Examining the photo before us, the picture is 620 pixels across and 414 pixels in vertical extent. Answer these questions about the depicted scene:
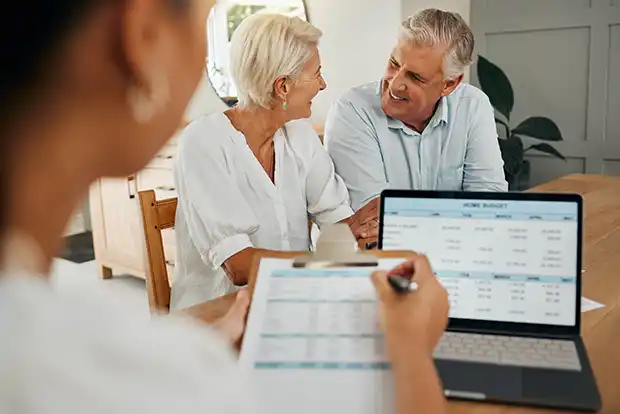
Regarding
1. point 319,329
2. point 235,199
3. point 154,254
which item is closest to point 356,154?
point 235,199

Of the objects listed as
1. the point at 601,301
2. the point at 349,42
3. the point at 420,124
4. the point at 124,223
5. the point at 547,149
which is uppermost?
the point at 349,42

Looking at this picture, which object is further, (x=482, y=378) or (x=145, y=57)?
(x=482, y=378)

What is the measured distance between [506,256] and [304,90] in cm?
87

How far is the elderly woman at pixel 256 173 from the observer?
155cm

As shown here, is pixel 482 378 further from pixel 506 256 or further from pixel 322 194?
pixel 322 194

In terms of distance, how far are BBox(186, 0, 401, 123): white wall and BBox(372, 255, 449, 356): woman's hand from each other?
8.73ft

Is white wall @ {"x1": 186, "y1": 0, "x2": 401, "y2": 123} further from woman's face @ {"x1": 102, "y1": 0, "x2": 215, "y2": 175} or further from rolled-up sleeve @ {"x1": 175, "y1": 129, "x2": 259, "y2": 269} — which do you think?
woman's face @ {"x1": 102, "y1": 0, "x2": 215, "y2": 175}

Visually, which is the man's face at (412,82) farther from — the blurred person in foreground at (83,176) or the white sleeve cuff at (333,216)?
the blurred person in foreground at (83,176)

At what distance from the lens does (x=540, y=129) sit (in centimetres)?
315

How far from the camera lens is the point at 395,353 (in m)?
0.64

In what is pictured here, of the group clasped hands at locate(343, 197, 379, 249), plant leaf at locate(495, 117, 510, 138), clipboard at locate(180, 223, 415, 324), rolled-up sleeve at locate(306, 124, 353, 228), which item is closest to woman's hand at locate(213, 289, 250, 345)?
clipboard at locate(180, 223, 415, 324)

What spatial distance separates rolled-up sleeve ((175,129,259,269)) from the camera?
152 cm

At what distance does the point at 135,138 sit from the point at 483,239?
758 millimetres

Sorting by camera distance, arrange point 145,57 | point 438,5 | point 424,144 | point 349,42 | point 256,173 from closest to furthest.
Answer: point 145,57 < point 256,173 < point 424,144 < point 438,5 < point 349,42
